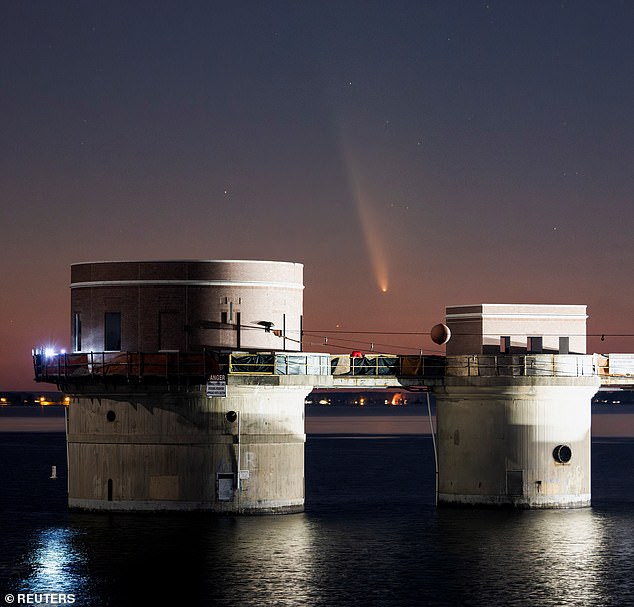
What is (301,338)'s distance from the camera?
79188mm

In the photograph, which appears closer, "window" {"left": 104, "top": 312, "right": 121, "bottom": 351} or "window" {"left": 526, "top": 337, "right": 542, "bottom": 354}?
"window" {"left": 104, "top": 312, "right": 121, "bottom": 351}

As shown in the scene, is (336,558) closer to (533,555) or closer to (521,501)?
(533,555)

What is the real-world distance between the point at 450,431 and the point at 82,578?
27.4 m

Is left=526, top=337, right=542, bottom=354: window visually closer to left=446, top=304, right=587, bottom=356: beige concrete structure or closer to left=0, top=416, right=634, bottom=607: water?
left=446, top=304, right=587, bottom=356: beige concrete structure

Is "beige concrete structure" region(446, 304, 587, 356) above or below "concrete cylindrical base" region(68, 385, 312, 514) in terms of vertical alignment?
above

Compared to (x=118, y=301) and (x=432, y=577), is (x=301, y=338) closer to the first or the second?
(x=118, y=301)

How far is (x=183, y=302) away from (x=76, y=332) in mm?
6329

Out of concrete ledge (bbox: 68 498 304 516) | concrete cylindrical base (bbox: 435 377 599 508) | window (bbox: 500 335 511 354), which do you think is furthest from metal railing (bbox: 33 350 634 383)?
concrete ledge (bbox: 68 498 304 516)

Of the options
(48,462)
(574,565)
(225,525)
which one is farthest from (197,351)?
(48,462)

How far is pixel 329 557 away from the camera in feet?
213

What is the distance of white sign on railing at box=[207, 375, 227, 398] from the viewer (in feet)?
241

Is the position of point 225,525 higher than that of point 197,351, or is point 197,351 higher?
point 197,351

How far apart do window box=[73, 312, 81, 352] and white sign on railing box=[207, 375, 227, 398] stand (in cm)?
788

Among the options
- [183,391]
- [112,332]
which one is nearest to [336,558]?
[183,391]
